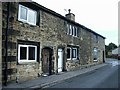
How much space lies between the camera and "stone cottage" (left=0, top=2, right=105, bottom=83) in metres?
13.8

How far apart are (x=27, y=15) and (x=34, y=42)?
6.36 feet

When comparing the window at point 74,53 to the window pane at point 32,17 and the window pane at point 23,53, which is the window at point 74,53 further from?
the window pane at point 23,53

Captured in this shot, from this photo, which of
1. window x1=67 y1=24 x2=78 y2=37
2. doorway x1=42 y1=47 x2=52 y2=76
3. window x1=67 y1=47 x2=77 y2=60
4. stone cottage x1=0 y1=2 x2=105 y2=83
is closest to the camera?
stone cottage x1=0 y1=2 x2=105 y2=83

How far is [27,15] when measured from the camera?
16219 millimetres

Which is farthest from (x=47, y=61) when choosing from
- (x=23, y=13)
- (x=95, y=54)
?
(x=95, y=54)

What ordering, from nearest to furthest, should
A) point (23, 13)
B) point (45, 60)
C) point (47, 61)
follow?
point (23, 13)
point (45, 60)
point (47, 61)

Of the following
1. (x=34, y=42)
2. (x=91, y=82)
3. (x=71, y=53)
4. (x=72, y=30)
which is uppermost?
(x=72, y=30)

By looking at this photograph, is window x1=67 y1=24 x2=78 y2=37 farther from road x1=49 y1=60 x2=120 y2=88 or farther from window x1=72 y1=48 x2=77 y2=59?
road x1=49 y1=60 x2=120 y2=88

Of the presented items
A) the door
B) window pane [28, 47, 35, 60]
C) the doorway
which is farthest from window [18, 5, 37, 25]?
the door

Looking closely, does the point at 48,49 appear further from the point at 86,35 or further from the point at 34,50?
the point at 86,35

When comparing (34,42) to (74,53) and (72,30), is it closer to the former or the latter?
(72,30)

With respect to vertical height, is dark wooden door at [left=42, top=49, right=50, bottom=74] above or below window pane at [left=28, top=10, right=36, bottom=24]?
below

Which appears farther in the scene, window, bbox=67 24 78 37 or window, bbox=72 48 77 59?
window, bbox=72 48 77 59

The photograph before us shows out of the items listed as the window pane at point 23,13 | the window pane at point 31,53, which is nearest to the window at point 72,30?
the window pane at point 31,53
